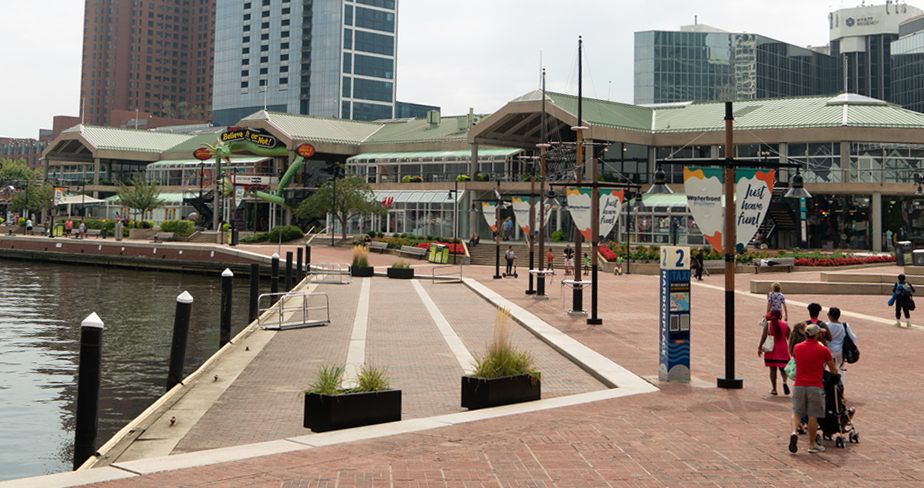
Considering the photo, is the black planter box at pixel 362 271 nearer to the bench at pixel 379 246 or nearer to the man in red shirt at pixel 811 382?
the bench at pixel 379 246

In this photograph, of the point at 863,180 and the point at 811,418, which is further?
the point at 863,180

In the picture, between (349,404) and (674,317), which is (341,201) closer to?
(674,317)

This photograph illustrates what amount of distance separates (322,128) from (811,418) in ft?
252

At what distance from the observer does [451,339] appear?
18.7m

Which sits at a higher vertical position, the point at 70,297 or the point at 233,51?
the point at 233,51

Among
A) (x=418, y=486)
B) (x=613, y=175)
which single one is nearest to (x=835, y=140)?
(x=613, y=175)

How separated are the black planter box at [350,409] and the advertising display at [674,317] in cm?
525

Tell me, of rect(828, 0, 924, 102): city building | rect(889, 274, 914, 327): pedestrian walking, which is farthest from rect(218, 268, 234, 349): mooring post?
rect(828, 0, 924, 102): city building

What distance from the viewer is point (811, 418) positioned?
8969 mm

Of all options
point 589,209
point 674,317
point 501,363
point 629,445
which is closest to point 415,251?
point 589,209

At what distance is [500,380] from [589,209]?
13.2m

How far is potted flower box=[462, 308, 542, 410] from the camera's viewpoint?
11164 millimetres

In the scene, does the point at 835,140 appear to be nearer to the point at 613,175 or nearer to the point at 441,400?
the point at 613,175

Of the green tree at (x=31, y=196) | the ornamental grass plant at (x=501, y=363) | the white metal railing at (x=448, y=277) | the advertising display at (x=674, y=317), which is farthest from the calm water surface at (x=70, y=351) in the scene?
the green tree at (x=31, y=196)
